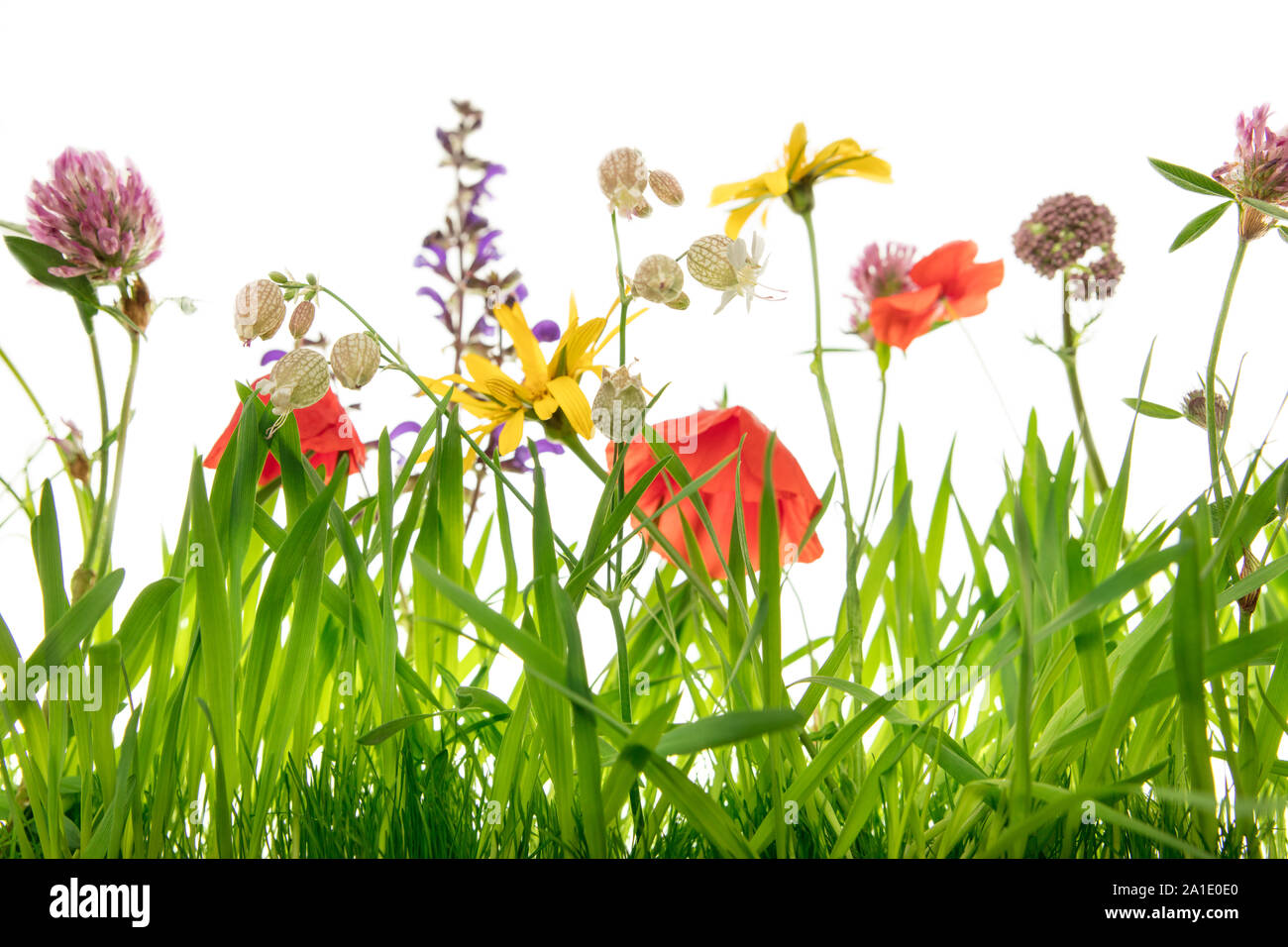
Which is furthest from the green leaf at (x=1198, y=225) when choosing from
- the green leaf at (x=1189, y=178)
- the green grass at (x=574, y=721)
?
the green grass at (x=574, y=721)

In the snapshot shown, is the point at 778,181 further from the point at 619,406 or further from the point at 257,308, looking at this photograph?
the point at 257,308

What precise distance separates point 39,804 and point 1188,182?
26.5 inches

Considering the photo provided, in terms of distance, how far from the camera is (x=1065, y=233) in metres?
0.69

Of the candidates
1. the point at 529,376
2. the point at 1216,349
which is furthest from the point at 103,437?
the point at 1216,349

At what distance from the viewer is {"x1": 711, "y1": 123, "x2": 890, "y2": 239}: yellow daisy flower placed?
1.44ft

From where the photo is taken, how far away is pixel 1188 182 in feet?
1.43

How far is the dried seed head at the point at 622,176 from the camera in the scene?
0.43 m

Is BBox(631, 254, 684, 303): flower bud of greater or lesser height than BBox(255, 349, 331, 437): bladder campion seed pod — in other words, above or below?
above

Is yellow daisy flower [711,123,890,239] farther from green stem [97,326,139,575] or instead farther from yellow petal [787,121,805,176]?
green stem [97,326,139,575]

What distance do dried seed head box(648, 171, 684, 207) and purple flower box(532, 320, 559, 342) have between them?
0.17 m

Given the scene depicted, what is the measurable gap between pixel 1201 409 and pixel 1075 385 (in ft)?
0.73

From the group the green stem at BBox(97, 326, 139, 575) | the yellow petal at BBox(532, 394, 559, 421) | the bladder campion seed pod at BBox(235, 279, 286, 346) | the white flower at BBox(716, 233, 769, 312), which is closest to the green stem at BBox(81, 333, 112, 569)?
the green stem at BBox(97, 326, 139, 575)
